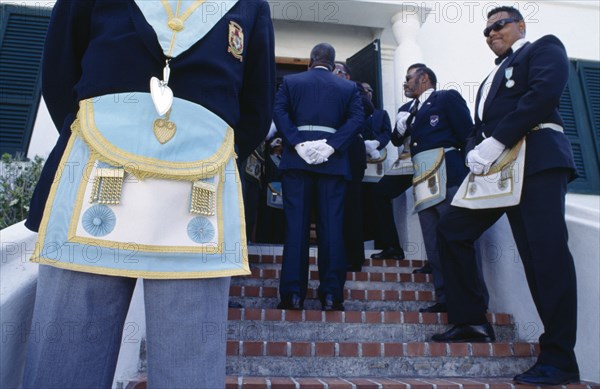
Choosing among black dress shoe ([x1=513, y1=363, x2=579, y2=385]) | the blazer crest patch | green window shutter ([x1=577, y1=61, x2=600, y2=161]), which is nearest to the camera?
the blazer crest patch

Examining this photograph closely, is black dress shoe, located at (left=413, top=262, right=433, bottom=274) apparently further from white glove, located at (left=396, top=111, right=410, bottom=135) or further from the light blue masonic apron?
the light blue masonic apron

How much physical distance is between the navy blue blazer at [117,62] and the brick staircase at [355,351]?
142cm

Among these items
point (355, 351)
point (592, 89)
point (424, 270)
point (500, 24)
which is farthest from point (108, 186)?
point (592, 89)

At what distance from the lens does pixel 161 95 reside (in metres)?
1.21

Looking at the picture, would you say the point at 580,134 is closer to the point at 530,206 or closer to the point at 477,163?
the point at 477,163

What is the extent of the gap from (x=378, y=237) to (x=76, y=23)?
161 inches

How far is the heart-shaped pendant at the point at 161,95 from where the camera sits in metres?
1.20

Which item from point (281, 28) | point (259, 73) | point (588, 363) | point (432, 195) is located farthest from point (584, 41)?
point (259, 73)

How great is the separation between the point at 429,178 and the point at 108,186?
10.5 ft

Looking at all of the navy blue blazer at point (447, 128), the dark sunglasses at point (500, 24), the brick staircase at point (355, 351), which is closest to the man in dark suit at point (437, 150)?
the navy blue blazer at point (447, 128)

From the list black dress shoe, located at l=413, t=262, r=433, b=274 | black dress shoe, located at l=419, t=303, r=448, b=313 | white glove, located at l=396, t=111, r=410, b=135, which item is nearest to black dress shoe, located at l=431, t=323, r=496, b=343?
black dress shoe, located at l=419, t=303, r=448, b=313

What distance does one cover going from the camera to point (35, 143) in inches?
210

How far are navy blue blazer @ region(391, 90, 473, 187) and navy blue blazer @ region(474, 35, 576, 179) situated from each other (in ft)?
3.04

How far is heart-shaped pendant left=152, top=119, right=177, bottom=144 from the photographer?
1221 mm
